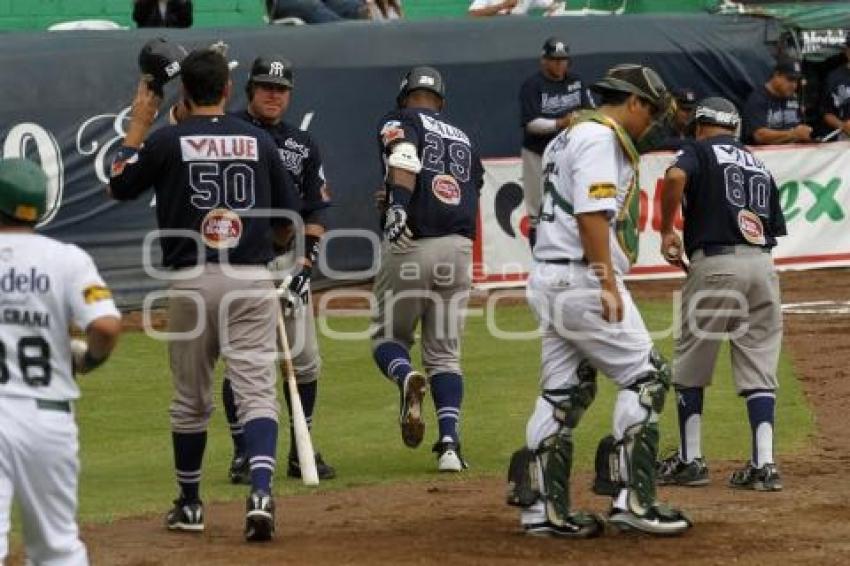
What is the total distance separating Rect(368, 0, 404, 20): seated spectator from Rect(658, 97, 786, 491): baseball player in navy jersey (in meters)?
10.4

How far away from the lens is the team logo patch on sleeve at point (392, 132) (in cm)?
1043

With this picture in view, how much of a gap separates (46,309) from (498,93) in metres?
13.1

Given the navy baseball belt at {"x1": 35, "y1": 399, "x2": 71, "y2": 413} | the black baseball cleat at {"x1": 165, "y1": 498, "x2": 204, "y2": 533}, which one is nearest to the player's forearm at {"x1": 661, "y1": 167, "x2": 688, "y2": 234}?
the black baseball cleat at {"x1": 165, "y1": 498, "x2": 204, "y2": 533}

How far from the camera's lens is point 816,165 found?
20062mm

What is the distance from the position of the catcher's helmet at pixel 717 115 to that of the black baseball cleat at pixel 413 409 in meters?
2.00

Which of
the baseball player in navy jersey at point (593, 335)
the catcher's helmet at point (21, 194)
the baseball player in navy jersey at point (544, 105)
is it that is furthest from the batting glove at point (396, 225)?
the baseball player in navy jersey at point (544, 105)

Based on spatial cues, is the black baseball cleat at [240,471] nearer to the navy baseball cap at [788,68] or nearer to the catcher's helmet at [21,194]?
the catcher's helmet at [21,194]

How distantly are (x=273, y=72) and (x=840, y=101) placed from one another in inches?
459

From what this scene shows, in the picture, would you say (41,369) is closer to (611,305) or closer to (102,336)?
(102,336)

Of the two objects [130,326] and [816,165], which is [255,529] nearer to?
[130,326]

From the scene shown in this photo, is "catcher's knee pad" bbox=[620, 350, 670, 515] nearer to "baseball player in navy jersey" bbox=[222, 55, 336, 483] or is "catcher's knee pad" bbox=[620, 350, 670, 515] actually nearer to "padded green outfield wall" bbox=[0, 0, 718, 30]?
"baseball player in navy jersey" bbox=[222, 55, 336, 483]

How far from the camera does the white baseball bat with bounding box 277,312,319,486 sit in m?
9.74

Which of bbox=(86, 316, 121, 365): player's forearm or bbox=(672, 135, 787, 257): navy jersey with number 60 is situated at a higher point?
bbox=(672, 135, 787, 257): navy jersey with number 60

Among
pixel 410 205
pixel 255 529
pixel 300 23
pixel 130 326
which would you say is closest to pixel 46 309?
pixel 255 529
